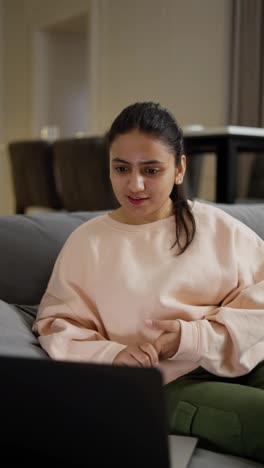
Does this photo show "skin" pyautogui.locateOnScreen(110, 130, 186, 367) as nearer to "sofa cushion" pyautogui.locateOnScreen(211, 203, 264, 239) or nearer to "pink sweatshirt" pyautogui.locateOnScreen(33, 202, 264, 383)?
"pink sweatshirt" pyautogui.locateOnScreen(33, 202, 264, 383)

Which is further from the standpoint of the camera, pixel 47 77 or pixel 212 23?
pixel 47 77

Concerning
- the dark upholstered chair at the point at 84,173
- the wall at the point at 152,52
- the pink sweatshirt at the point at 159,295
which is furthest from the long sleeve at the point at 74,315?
the wall at the point at 152,52

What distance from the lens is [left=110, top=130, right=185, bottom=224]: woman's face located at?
1.19 metres

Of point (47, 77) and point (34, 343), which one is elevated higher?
point (47, 77)

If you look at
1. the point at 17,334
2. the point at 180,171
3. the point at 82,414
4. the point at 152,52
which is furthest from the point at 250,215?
the point at 152,52

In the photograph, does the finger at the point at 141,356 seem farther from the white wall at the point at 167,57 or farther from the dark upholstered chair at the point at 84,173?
the white wall at the point at 167,57

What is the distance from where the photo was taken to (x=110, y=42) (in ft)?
20.1

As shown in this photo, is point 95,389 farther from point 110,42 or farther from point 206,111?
point 110,42

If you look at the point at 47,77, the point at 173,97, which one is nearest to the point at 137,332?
the point at 173,97

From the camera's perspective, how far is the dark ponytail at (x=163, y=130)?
119 centimetres

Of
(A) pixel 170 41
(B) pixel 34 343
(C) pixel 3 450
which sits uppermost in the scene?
(A) pixel 170 41

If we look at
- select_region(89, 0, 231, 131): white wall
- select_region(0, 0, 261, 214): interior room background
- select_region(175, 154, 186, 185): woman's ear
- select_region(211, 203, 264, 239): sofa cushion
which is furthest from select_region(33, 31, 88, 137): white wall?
select_region(175, 154, 186, 185): woman's ear

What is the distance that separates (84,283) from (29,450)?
0.62 m

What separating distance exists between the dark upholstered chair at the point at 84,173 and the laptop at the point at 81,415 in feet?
9.10
